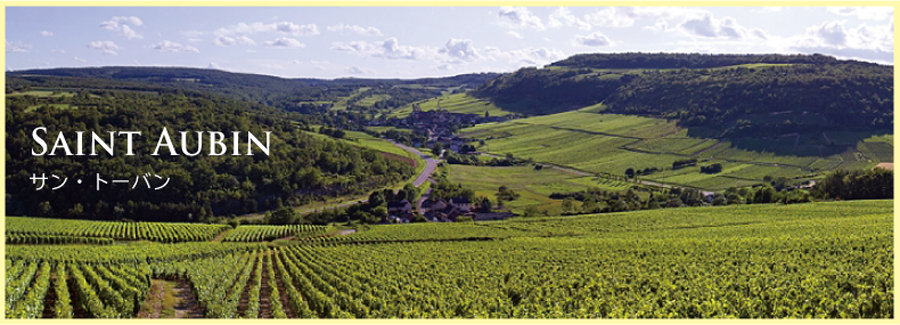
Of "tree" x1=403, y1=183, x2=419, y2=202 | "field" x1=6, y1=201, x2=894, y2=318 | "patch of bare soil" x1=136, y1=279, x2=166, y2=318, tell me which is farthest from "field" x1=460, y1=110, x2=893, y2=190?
"patch of bare soil" x1=136, y1=279, x2=166, y2=318

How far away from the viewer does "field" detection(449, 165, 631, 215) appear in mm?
92625

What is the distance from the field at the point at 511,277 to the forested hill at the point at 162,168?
126ft

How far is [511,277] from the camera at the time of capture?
94.5 feet

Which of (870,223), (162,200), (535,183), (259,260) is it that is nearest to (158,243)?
(259,260)

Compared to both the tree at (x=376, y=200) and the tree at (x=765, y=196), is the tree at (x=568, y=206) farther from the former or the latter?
the tree at (x=376, y=200)

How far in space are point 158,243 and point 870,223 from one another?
59.1 meters

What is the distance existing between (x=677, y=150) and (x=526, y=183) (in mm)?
43629

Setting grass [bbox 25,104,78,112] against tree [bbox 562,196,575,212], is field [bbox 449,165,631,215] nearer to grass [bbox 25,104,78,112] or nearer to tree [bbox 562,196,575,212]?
tree [bbox 562,196,575,212]

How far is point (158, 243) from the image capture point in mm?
55781

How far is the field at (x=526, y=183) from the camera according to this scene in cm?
9262

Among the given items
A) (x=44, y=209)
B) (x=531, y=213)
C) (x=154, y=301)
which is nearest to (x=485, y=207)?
(x=531, y=213)

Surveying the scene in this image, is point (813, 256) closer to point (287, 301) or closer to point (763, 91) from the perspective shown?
point (287, 301)

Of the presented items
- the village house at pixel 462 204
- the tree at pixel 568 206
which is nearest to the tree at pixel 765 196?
the tree at pixel 568 206

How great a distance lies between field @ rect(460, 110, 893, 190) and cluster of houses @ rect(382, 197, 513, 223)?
4187 cm
